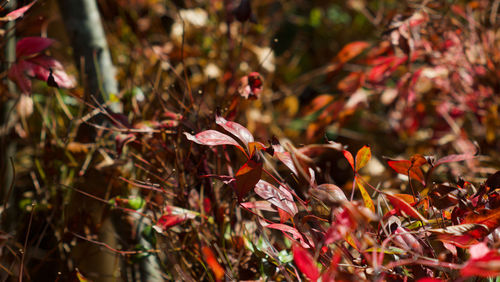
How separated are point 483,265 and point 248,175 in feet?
0.79

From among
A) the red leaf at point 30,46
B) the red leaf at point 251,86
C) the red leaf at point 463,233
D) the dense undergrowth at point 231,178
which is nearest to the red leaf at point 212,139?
the dense undergrowth at point 231,178

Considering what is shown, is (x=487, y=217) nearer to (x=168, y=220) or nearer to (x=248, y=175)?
(x=248, y=175)

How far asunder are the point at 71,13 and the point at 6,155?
0.33 m

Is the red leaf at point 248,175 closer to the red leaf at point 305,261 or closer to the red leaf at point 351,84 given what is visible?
the red leaf at point 305,261

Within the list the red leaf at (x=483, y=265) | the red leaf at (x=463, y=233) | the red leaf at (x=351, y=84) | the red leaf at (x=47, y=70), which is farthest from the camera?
the red leaf at (x=351, y=84)

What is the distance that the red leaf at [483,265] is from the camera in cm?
28

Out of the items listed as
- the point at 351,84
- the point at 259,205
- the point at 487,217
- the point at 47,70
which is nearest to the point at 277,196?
the point at 259,205

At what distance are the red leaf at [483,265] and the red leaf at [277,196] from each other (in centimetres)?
20

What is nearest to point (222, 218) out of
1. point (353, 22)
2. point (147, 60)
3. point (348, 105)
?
point (348, 105)

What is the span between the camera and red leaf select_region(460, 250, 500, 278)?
282 millimetres

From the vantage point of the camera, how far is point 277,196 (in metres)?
0.47

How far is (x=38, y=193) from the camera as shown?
73cm

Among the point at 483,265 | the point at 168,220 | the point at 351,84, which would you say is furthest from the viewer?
the point at 351,84

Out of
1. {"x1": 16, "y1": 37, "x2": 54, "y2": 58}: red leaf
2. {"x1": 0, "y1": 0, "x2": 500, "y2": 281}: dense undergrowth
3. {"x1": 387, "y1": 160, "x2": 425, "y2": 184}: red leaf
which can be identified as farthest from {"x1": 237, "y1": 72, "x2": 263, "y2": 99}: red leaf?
{"x1": 16, "y1": 37, "x2": 54, "y2": 58}: red leaf
